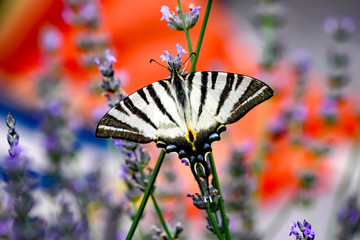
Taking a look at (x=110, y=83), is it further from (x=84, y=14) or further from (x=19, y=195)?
(x=84, y=14)

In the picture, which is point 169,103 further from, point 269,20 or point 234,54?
point 234,54

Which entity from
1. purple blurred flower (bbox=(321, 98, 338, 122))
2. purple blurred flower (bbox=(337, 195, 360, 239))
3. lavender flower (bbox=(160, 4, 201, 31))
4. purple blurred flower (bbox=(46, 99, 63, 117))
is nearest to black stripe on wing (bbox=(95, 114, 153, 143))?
lavender flower (bbox=(160, 4, 201, 31))

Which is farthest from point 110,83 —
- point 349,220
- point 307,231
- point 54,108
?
point 54,108

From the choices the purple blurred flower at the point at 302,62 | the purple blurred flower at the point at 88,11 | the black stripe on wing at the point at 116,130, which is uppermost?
the purple blurred flower at the point at 88,11

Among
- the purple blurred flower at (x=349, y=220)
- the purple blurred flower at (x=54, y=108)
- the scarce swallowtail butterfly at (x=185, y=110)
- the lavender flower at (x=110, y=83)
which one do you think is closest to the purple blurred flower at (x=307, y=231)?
the scarce swallowtail butterfly at (x=185, y=110)

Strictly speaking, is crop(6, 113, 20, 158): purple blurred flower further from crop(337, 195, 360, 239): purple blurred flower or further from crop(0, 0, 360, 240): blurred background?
crop(337, 195, 360, 239): purple blurred flower

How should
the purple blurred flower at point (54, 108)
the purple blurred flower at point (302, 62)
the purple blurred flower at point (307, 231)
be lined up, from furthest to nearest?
1. the purple blurred flower at point (302, 62)
2. the purple blurred flower at point (54, 108)
3. the purple blurred flower at point (307, 231)

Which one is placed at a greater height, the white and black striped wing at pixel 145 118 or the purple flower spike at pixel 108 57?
the purple flower spike at pixel 108 57

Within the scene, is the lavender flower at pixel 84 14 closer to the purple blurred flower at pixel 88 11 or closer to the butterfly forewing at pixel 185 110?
the purple blurred flower at pixel 88 11

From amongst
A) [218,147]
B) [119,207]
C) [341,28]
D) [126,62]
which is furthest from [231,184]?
[126,62]
